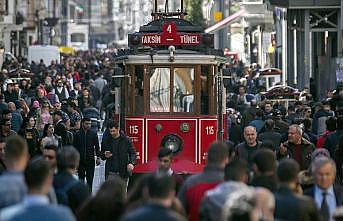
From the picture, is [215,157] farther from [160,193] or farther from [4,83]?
[4,83]

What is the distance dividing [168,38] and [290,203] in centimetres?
1234

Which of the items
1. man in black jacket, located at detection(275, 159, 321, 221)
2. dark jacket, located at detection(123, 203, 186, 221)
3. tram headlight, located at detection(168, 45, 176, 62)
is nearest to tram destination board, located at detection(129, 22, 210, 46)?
tram headlight, located at detection(168, 45, 176, 62)

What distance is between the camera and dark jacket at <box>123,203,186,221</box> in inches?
398

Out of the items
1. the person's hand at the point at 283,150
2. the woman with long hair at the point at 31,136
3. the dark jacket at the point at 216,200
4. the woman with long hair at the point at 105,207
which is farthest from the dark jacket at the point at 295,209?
the woman with long hair at the point at 31,136

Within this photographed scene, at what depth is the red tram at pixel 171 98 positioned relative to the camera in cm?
2312

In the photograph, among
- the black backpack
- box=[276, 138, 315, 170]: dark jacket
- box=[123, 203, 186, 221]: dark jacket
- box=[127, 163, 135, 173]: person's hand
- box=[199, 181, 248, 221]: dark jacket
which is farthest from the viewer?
box=[127, 163, 135, 173]: person's hand

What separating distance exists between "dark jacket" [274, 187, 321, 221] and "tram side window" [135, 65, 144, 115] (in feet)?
37.9

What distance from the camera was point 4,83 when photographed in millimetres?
39750

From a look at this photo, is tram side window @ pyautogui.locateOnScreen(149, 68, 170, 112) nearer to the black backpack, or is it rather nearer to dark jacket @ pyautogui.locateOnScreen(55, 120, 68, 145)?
dark jacket @ pyautogui.locateOnScreen(55, 120, 68, 145)

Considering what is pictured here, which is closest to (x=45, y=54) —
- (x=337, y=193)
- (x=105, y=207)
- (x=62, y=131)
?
(x=62, y=131)

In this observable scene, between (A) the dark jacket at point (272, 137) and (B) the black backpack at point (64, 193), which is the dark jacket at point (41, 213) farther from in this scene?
(A) the dark jacket at point (272, 137)

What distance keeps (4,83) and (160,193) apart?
29.5 meters

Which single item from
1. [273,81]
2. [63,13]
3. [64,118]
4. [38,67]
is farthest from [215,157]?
[63,13]

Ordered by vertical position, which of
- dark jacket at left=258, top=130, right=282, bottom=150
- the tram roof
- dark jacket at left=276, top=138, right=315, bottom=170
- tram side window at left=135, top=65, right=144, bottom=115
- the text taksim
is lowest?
dark jacket at left=276, top=138, right=315, bottom=170
